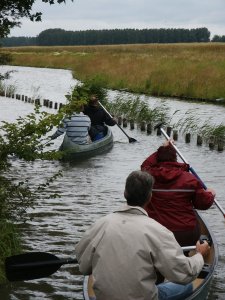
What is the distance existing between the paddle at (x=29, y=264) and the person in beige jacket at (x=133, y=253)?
961 mm

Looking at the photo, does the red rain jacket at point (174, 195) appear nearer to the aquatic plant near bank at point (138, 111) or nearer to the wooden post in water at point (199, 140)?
the wooden post in water at point (199, 140)

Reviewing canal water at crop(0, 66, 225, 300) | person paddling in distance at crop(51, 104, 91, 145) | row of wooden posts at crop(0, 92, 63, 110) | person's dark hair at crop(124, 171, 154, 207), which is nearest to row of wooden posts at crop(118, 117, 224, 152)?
canal water at crop(0, 66, 225, 300)

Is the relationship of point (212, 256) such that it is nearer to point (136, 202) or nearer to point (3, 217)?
point (3, 217)

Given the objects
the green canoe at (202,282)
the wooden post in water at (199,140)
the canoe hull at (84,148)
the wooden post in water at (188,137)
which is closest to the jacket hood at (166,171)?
the green canoe at (202,282)

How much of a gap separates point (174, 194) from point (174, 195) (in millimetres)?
13

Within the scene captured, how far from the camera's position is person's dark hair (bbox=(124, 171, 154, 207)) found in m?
5.13

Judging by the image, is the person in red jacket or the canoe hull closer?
the person in red jacket

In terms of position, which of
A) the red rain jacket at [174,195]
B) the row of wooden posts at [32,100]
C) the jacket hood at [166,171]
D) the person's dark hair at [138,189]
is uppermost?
the person's dark hair at [138,189]

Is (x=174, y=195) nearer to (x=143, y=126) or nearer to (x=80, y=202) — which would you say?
(x=80, y=202)

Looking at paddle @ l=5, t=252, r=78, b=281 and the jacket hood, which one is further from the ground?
the jacket hood

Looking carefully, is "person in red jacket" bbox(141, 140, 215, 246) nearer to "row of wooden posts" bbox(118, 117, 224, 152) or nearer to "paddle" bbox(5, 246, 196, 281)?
"paddle" bbox(5, 246, 196, 281)

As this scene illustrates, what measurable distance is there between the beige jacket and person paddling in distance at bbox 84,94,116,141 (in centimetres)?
1562

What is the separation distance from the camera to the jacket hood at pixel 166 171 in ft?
24.5

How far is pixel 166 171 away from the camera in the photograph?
24.7 ft
